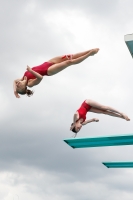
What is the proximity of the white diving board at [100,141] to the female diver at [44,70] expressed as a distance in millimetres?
2222

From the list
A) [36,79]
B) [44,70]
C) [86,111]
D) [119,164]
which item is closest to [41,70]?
[44,70]

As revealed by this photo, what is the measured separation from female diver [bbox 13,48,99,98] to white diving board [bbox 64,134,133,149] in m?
2.22

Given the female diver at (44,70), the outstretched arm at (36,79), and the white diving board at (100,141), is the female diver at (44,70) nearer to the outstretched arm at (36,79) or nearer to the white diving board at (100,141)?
the outstretched arm at (36,79)

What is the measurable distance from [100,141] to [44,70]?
279cm

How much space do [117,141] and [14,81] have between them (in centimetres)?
344

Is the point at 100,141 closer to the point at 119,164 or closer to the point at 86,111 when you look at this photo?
the point at 86,111

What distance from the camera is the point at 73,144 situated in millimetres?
14039

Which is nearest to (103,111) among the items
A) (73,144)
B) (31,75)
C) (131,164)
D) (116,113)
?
(116,113)

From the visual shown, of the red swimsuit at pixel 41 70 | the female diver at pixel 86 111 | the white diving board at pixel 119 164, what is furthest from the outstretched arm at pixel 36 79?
the white diving board at pixel 119 164

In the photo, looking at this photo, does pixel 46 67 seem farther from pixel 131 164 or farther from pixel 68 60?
pixel 131 164

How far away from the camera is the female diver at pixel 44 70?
39.7 ft

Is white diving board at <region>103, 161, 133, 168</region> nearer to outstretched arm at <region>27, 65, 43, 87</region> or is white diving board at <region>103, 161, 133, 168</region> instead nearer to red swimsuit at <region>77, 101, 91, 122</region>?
red swimsuit at <region>77, 101, 91, 122</region>

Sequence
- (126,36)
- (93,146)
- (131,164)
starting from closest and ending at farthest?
(126,36), (93,146), (131,164)

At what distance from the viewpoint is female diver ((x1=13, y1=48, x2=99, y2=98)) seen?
12.1 metres
